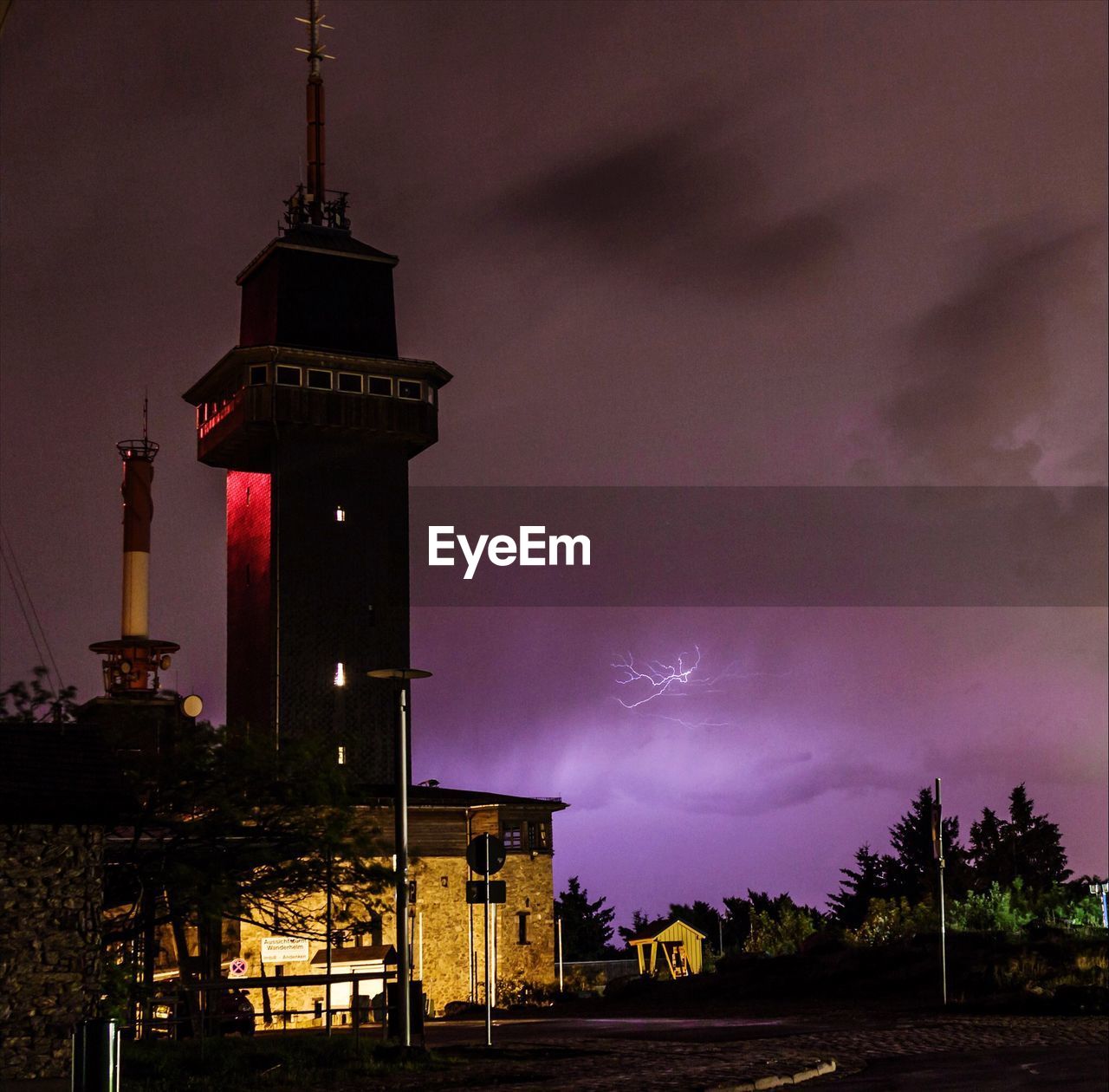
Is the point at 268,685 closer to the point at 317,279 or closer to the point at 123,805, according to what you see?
the point at 317,279

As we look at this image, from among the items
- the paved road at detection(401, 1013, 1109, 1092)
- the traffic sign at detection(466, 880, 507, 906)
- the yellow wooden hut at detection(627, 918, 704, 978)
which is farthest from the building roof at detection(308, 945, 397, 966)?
the traffic sign at detection(466, 880, 507, 906)

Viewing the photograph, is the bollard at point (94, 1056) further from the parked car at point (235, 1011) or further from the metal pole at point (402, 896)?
the parked car at point (235, 1011)

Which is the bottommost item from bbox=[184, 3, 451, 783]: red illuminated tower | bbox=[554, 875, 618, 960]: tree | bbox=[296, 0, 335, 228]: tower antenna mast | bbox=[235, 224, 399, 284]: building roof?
bbox=[554, 875, 618, 960]: tree

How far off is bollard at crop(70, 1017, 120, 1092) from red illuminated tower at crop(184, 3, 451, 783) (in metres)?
50.1

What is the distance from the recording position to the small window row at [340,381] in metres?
61.5

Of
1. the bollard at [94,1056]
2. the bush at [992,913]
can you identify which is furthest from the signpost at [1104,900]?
the bollard at [94,1056]

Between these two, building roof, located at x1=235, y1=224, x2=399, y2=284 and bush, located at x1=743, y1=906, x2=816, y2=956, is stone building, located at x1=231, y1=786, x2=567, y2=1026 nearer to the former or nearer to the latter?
bush, located at x1=743, y1=906, x2=816, y2=956

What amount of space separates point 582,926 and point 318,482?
57.0 metres

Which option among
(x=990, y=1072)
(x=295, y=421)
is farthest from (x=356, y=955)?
(x=990, y=1072)

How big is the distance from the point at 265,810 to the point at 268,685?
1414 inches

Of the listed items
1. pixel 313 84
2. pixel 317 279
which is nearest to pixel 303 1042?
pixel 317 279

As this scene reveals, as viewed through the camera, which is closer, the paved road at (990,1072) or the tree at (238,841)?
the paved road at (990,1072)

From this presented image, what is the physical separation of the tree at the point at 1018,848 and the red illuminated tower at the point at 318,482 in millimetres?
33560

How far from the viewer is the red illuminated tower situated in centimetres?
5959
